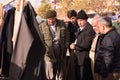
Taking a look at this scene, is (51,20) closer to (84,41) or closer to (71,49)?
(71,49)

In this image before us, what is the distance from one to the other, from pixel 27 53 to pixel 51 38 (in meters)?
3.16

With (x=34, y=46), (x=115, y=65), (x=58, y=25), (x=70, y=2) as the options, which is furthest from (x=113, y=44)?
(x=70, y=2)

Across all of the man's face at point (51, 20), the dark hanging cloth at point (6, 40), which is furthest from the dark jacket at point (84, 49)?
the dark hanging cloth at point (6, 40)

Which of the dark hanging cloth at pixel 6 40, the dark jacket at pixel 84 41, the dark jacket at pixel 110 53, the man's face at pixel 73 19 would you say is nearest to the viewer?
the dark hanging cloth at pixel 6 40

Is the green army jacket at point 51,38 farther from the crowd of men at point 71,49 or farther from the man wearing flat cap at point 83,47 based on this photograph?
the man wearing flat cap at point 83,47

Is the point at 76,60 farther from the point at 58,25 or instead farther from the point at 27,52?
the point at 27,52

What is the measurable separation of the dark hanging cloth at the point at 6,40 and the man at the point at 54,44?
2.59 meters

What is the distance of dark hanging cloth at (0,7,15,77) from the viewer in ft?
17.3

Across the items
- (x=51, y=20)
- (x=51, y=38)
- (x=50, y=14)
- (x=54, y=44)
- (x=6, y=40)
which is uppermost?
(x=50, y=14)

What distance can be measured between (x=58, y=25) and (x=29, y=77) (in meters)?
3.40

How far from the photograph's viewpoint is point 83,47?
7855 mm

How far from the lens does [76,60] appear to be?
26.8 feet

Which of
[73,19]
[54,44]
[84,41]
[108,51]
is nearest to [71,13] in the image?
[73,19]

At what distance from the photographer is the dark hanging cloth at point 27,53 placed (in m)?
4.87
